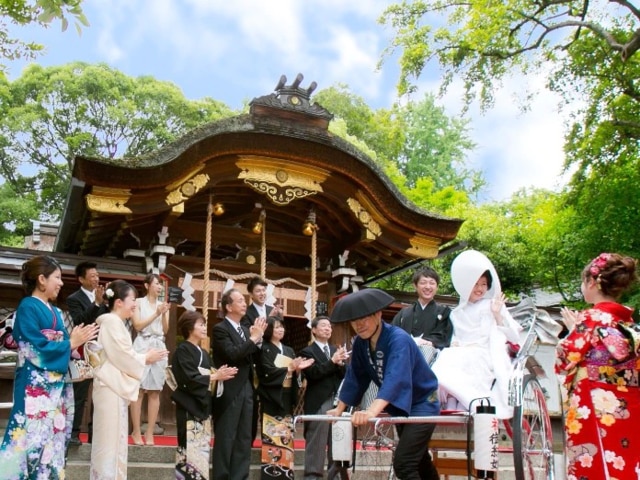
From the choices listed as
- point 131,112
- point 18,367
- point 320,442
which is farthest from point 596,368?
point 131,112

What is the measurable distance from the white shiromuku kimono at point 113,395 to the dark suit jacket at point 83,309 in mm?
1203

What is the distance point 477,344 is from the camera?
539 centimetres

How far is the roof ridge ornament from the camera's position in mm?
9688

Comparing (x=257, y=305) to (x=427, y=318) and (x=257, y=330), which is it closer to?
(x=257, y=330)

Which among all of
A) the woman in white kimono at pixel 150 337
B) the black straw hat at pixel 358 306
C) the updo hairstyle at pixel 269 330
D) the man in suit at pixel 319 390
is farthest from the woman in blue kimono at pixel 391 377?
the woman in white kimono at pixel 150 337

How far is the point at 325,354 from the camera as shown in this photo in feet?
24.7

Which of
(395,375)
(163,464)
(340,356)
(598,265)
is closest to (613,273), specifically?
A: (598,265)

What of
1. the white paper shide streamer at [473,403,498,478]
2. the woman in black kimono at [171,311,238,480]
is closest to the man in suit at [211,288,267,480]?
the woman in black kimono at [171,311,238,480]

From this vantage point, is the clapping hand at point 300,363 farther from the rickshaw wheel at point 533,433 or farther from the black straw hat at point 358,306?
the black straw hat at point 358,306

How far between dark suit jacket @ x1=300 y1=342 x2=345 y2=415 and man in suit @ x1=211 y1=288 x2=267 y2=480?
0.80 m

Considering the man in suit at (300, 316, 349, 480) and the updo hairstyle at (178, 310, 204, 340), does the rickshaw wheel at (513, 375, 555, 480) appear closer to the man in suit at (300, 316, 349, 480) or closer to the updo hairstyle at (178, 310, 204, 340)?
the man in suit at (300, 316, 349, 480)

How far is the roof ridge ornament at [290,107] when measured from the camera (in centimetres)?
969

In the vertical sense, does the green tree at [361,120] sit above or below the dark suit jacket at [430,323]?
above

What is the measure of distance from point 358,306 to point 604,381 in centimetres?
174
